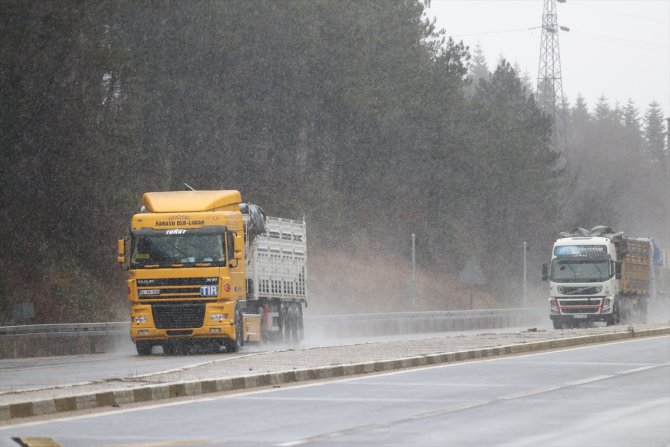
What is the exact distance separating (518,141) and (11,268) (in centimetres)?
5420

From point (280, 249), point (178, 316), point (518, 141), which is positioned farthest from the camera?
point (518, 141)

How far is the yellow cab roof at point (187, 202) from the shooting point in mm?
31875

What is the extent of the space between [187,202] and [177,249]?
143 centimetres

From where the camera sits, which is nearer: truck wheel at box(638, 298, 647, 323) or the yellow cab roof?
the yellow cab roof

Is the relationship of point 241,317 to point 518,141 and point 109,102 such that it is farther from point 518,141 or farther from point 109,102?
point 518,141

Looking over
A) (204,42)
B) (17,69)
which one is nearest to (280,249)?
(17,69)

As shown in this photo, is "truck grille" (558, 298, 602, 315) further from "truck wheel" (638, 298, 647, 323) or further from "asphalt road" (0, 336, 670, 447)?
"asphalt road" (0, 336, 670, 447)

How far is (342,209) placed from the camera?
73.9 m

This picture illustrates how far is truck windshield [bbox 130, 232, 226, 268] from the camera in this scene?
3109cm

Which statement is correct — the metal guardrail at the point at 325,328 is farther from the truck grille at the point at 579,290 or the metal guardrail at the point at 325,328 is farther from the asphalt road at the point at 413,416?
the asphalt road at the point at 413,416

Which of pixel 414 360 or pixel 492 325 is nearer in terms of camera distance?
pixel 414 360

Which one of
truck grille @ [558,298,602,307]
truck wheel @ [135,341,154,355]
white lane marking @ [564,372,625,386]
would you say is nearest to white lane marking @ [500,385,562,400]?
white lane marking @ [564,372,625,386]

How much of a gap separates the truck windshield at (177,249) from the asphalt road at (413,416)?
343 inches

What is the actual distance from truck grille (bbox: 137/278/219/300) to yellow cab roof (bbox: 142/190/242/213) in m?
1.69
